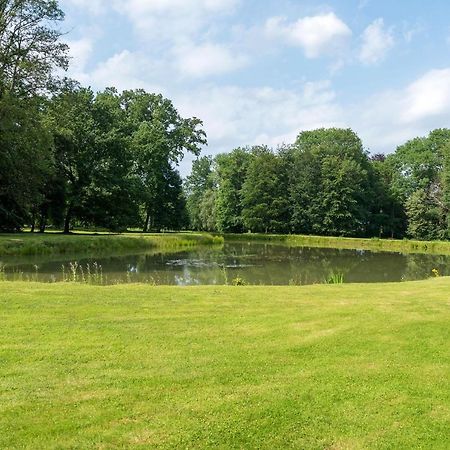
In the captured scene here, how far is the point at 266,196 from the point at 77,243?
40.1 meters

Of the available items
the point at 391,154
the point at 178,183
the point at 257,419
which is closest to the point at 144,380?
the point at 257,419

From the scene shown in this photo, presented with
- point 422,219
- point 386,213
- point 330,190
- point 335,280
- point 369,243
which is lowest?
point 335,280

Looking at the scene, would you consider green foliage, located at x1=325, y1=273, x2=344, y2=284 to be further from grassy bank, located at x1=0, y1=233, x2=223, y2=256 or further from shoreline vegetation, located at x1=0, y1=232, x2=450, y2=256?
grassy bank, located at x1=0, y1=233, x2=223, y2=256

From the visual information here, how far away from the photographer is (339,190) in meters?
63.3

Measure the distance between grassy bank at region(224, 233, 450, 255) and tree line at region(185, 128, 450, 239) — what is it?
7180 millimetres

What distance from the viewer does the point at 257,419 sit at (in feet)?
16.0

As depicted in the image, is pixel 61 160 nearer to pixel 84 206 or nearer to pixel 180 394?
pixel 84 206

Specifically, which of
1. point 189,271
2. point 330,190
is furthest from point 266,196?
point 189,271

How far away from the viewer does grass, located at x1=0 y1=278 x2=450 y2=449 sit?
4.61m

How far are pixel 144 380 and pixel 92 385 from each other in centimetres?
57

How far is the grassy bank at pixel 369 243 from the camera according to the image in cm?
4623

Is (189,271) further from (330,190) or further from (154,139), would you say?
(330,190)

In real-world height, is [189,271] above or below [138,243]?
below

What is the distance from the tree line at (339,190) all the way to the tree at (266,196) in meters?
0.14
